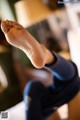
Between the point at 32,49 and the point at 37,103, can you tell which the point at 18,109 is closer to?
the point at 37,103

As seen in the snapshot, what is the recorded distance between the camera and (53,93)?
0.59 metres

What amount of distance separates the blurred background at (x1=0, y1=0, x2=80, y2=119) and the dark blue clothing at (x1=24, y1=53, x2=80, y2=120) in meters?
0.04

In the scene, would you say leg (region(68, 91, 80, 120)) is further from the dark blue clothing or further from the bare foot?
the bare foot

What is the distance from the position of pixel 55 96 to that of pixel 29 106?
0.08m

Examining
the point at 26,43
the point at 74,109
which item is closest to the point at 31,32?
the point at 26,43

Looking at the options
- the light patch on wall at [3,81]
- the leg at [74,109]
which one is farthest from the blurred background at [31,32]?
the leg at [74,109]

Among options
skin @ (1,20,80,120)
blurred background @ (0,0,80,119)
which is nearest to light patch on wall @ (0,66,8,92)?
blurred background @ (0,0,80,119)

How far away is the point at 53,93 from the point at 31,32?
0.64 feet

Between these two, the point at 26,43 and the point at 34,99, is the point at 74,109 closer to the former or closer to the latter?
the point at 34,99

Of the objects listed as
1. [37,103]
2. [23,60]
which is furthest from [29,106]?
[23,60]

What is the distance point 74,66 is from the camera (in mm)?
585

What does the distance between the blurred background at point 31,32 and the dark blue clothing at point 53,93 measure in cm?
4

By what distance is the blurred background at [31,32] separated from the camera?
614mm

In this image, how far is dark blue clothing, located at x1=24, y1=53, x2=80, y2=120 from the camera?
57 centimetres
